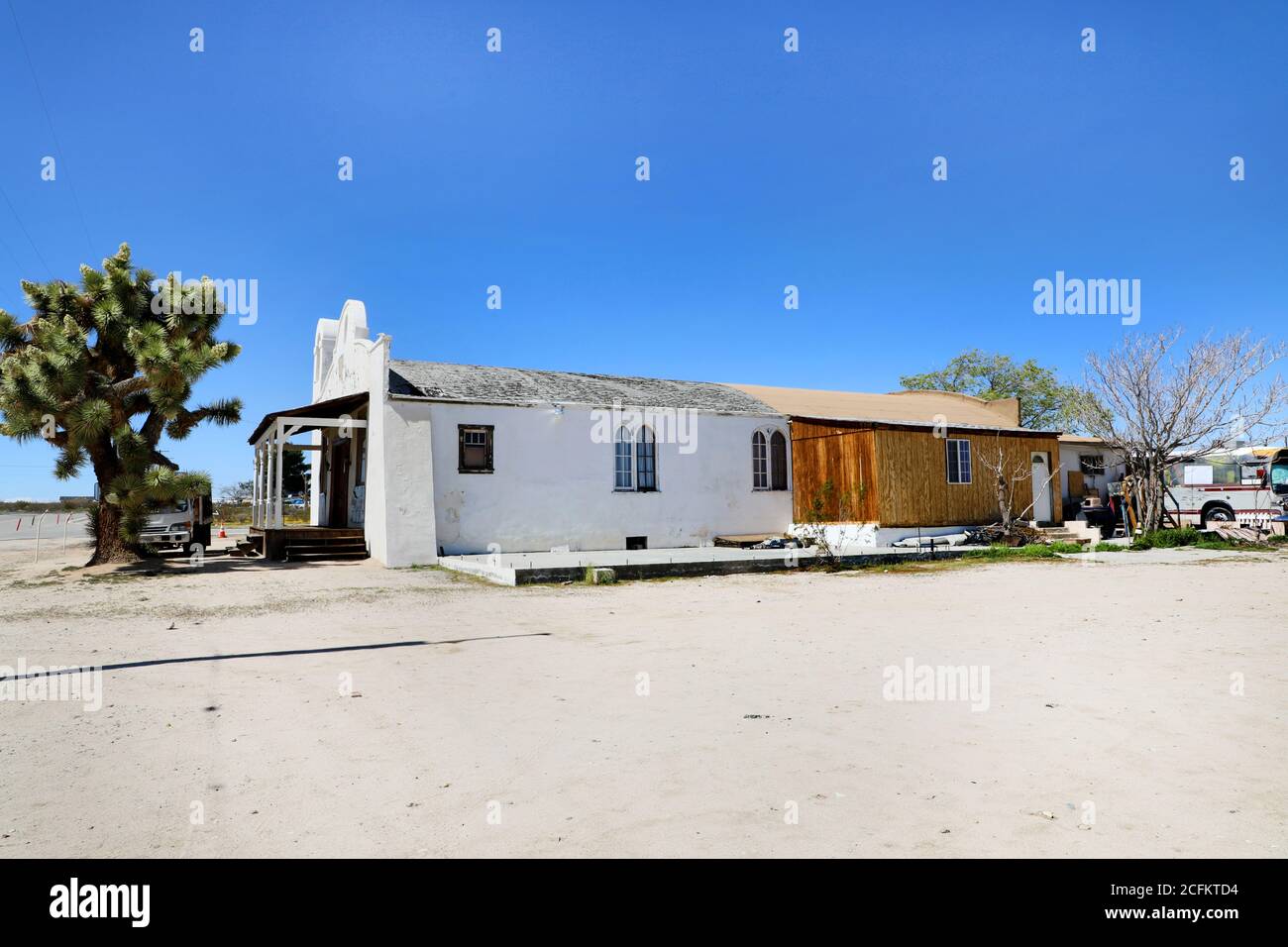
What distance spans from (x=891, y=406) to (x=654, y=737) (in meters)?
24.2

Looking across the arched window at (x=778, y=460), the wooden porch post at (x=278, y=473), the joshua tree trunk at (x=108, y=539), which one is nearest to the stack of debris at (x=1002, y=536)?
the arched window at (x=778, y=460)

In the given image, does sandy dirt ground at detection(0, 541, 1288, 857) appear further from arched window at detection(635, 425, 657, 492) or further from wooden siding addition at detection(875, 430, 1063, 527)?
arched window at detection(635, 425, 657, 492)

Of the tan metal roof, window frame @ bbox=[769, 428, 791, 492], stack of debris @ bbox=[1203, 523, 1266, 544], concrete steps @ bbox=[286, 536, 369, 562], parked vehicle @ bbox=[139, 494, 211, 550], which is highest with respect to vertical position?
the tan metal roof

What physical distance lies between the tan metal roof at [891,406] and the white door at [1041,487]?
175 cm

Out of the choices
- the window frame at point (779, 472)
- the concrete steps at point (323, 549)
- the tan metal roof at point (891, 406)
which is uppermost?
the tan metal roof at point (891, 406)

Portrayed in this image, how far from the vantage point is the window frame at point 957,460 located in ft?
69.9

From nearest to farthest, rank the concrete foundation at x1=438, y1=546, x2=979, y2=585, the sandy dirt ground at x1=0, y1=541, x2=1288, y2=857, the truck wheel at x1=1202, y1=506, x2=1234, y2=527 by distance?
the sandy dirt ground at x1=0, y1=541, x2=1288, y2=857 → the concrete foundation at x1=438, y1=546, x2=979, y2=585 → the truck wheel at x1=1202, y1=506, x2=1234, y2=527

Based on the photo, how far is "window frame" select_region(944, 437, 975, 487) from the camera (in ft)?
69.9

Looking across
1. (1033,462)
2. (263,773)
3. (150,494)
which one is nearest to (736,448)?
(1033,462)

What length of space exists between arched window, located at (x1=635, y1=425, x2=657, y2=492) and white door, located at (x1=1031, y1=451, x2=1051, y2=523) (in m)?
11.9

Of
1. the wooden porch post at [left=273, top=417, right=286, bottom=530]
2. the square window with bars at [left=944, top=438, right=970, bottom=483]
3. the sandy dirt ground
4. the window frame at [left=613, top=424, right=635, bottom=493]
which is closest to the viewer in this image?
the sandy dirt ground

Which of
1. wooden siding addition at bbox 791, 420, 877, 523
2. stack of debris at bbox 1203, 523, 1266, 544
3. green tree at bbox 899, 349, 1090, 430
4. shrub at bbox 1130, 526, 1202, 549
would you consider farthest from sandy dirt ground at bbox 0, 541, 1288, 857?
green tree at bbox 899, 349, 1090, 430

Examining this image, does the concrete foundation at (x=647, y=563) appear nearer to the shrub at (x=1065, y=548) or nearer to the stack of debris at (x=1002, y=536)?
the shrub at (x=1065, y=548)
